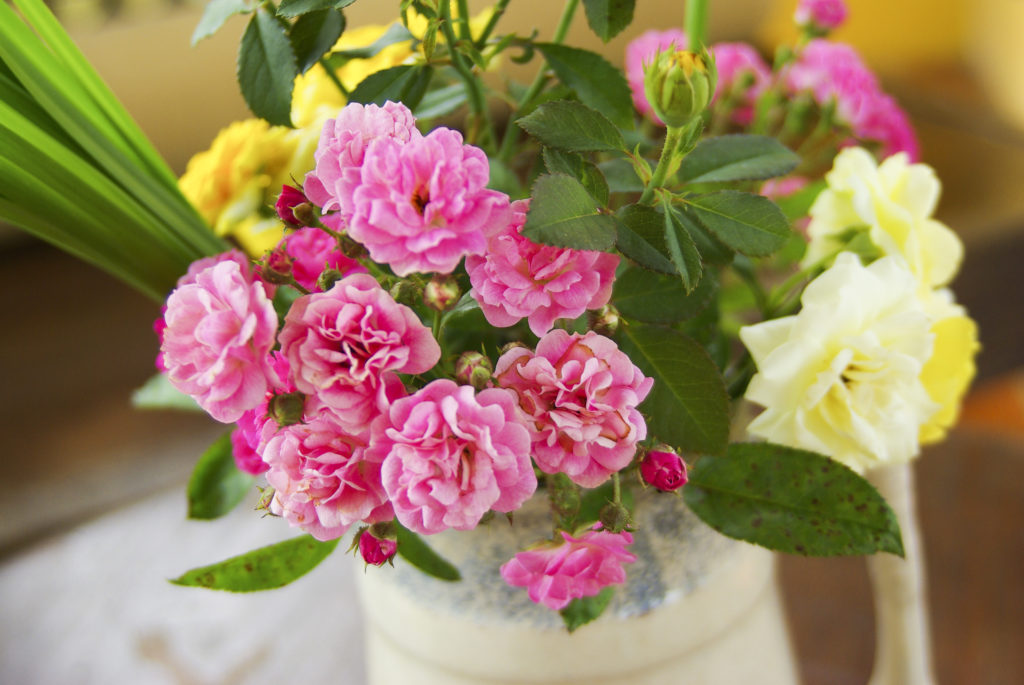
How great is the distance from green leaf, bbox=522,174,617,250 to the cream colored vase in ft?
0.37

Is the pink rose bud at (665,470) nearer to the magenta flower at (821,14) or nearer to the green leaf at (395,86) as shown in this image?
the green leaf at (395,86)

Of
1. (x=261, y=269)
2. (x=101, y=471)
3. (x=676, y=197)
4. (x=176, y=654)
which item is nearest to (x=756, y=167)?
(x=676, y=197)

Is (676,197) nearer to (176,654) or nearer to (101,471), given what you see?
(176,654)

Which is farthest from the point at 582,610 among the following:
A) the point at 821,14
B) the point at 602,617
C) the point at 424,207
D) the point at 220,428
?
the point at 220,428

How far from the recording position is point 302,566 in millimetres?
297

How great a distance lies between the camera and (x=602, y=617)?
33cm

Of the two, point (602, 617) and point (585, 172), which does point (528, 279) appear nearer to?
point (585, 172)

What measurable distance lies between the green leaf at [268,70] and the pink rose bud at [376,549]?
0.13 meters

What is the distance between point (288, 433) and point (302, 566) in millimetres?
89

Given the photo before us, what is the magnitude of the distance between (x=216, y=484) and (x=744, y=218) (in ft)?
0.68

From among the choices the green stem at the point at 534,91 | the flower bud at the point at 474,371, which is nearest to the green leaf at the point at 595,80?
the green stem at the point at 534,91

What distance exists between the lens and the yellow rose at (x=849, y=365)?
0.27 m

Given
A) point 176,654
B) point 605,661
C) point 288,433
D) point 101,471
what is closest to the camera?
point 288,433

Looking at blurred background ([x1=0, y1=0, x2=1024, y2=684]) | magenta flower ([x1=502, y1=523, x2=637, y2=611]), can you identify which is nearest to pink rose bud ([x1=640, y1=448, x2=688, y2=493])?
magenta flower ([x1=502, y1=523, x2=637, y2=611])
